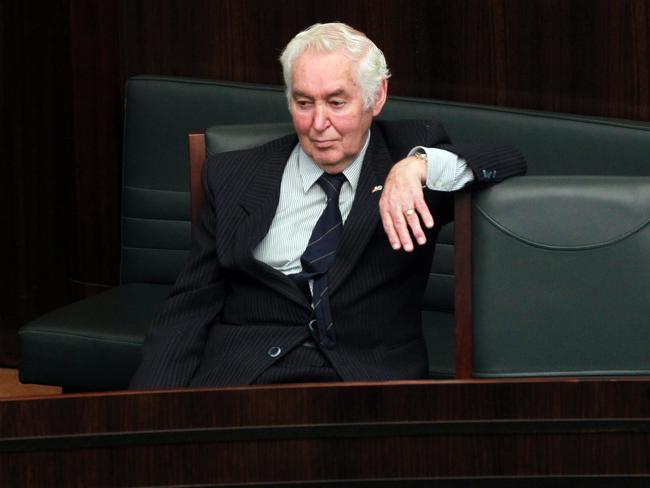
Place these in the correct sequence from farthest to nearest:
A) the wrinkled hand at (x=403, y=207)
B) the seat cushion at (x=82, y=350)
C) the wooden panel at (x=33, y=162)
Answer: the wooden panel at (x=33, y=162) → the seat cushion at (x=82, y=350) → the wrinkled hand at (x=403, y=207)

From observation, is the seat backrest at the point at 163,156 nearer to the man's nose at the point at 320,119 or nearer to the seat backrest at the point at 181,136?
the seat backrest at the point at 181,136

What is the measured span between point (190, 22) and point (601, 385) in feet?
9.54

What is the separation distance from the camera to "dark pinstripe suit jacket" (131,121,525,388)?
2584 mm

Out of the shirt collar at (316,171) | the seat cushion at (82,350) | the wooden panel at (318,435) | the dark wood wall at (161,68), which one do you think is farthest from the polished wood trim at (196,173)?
the wooden panel at (318,435)

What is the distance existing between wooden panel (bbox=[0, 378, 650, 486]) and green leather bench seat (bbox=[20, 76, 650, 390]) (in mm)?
1611

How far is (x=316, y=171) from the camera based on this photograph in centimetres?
274

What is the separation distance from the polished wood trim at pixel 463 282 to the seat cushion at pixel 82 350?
53.0 inches

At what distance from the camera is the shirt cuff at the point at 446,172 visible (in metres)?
2.37

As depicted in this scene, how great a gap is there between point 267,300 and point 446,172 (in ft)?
1.68

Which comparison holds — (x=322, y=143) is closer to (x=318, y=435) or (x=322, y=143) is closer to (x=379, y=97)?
(x=379, y=97)

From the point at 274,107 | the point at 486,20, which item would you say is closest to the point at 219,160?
the point at 274,107

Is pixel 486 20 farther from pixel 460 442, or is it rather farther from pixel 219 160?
pixel 460 442

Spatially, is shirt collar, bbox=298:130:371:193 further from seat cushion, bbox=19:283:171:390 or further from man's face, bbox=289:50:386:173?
seat cushion, bbox=19:283:171:390

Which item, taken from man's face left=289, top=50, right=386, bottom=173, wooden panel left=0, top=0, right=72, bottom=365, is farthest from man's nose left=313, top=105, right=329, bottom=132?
wooden panel left=0, top=0, right=72, bottom=365
